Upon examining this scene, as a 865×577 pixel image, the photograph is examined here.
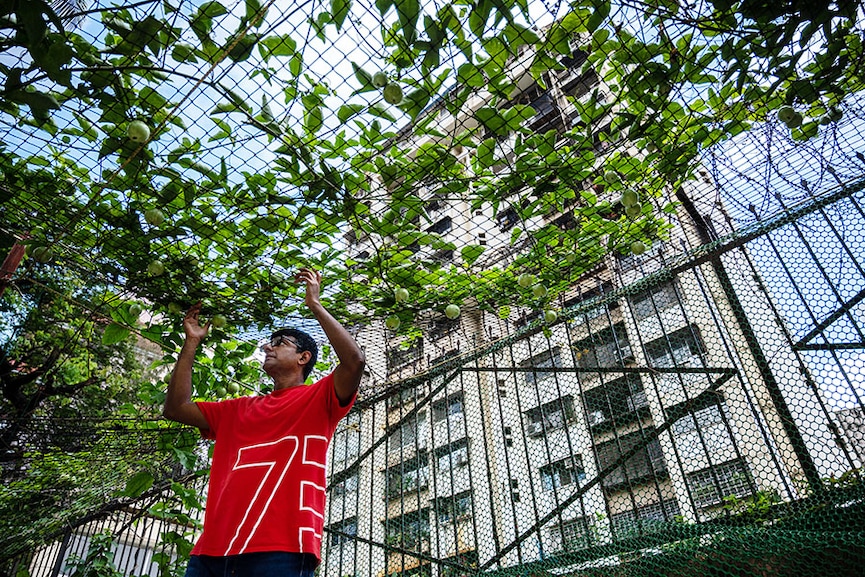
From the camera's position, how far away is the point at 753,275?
2180mm

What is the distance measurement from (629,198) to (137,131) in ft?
6.03

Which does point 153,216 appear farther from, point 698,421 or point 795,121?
point 698,421

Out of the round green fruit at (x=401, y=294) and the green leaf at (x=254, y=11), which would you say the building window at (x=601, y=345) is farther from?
the green leaf at (x=254, y=11)

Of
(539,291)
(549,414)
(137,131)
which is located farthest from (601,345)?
(137,131)

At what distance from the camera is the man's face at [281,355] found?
80.5 inches

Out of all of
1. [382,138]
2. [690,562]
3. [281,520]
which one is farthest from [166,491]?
[690,562]

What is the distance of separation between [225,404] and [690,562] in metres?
1.67

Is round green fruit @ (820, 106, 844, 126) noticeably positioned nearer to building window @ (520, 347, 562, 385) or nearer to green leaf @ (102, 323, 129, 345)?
building window @ (520, 347, 562, 385)

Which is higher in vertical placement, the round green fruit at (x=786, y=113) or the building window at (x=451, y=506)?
the round green fruit at (x=786, y=113)

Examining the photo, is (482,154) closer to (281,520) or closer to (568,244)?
(568,244)

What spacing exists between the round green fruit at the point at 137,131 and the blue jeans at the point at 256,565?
1.35 meters

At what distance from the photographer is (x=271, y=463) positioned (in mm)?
1572

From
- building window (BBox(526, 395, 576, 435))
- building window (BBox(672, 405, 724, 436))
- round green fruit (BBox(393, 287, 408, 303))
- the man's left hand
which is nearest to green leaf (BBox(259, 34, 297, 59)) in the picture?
the man's left hand

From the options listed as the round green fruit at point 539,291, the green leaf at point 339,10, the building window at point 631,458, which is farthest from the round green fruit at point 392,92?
the building window at point 631,458
